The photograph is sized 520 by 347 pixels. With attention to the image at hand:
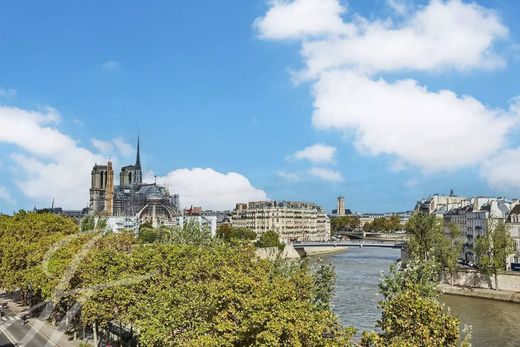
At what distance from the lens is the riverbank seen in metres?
77.8

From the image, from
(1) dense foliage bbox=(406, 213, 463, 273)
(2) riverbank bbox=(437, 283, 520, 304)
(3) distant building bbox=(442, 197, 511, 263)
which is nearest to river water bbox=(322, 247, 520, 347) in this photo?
(2) riverbank bbox=(437, 283, 520, 304)

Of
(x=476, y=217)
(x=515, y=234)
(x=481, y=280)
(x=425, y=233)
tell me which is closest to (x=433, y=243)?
(x=425, y=233)

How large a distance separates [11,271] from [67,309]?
1248cm

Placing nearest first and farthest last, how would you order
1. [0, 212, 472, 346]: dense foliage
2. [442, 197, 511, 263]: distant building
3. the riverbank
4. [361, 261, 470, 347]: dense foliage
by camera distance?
[361, 261, 470, 347]: dense foliage → [0, 212, 472, 346]: dense foliage → the riverbank → [442, 197, 511, 263]: distant building

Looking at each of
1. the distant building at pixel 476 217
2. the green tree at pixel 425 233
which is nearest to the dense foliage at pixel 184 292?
the green tree at pixel 425 233

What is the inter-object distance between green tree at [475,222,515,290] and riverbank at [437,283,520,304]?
2701 mm

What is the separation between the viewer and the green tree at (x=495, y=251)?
3226 inches

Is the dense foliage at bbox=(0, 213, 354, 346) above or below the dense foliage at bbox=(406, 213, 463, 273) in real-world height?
below

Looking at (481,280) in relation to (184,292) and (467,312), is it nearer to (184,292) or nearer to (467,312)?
(467,312)

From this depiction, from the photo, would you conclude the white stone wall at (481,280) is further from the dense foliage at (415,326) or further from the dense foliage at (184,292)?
the dense foliage at (415,326)

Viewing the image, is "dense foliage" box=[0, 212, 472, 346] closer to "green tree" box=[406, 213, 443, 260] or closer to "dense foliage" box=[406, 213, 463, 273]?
"dense foliage" box=[406, 213, 463, 273]

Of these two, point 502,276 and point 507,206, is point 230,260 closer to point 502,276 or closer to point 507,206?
point 502,276

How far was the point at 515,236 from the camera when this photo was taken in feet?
311

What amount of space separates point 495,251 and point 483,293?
639 centimetres
